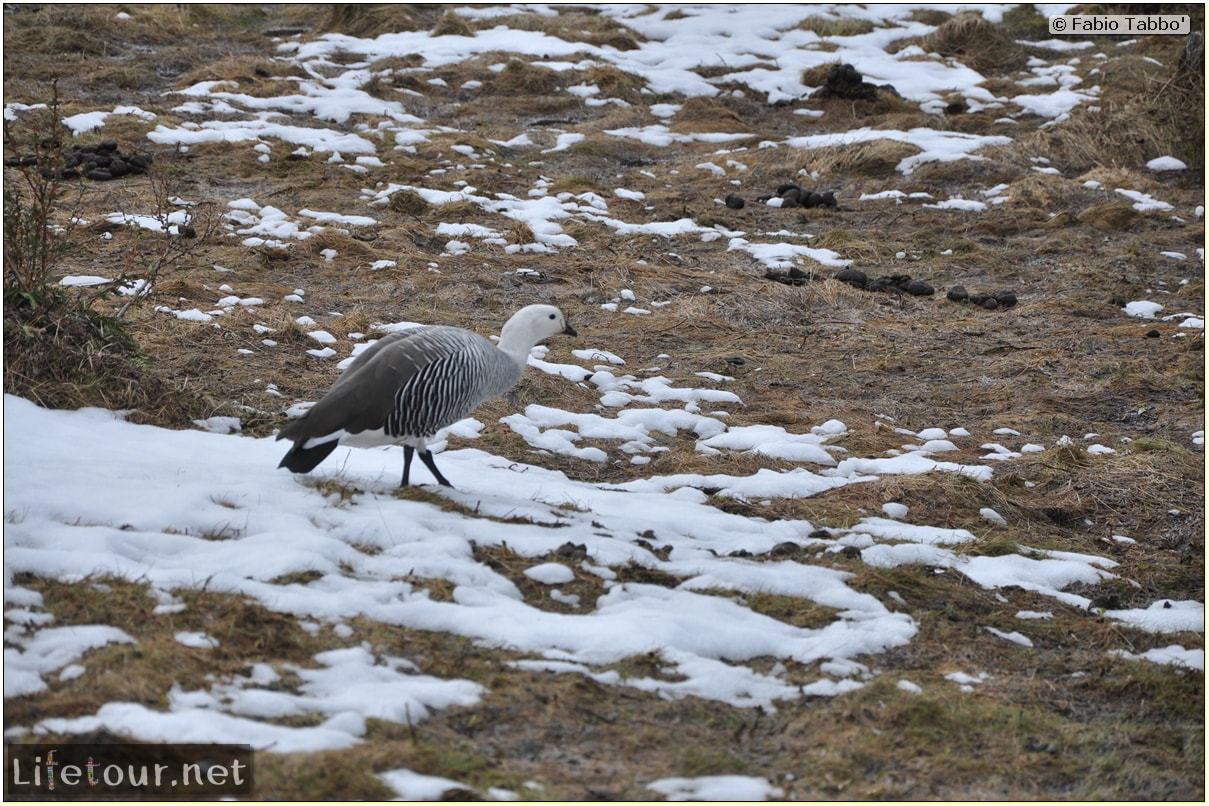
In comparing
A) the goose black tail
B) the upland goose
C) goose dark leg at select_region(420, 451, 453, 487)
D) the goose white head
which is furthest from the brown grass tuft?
the goose black tail

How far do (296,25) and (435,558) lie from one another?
16351mm

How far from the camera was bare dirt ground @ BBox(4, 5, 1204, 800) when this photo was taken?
3904 mm

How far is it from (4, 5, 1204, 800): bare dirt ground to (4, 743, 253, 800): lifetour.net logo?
0.12m

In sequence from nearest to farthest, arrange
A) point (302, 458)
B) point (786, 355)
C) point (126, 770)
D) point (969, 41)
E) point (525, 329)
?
point (126, 770)
point (302, 458)
point (525, 329)
point (786, 355)
point (969, 41)

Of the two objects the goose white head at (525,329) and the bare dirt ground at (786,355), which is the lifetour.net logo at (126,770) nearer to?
the bare dirt ground at (786,355)

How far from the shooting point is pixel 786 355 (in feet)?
30.9

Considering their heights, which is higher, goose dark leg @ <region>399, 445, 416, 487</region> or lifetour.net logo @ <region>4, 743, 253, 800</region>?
lifetour.net logo @ <region>4, 743, 253, 800</region>

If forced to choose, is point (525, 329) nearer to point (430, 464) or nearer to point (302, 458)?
point (430, 464)

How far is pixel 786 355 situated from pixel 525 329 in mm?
3220

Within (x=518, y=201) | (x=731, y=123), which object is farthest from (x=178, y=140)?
(x=731, y=123)

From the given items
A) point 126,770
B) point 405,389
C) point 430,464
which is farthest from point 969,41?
point 126,770

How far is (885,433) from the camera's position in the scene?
787cm

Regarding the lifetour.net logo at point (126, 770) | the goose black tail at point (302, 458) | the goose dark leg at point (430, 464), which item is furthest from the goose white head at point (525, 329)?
the lifetour.net logo at point (126, 770)

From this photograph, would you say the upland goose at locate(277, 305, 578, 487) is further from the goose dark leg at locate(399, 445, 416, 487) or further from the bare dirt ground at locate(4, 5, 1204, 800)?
the bare dirt ground at locate(4, 5, 1204, 800)
